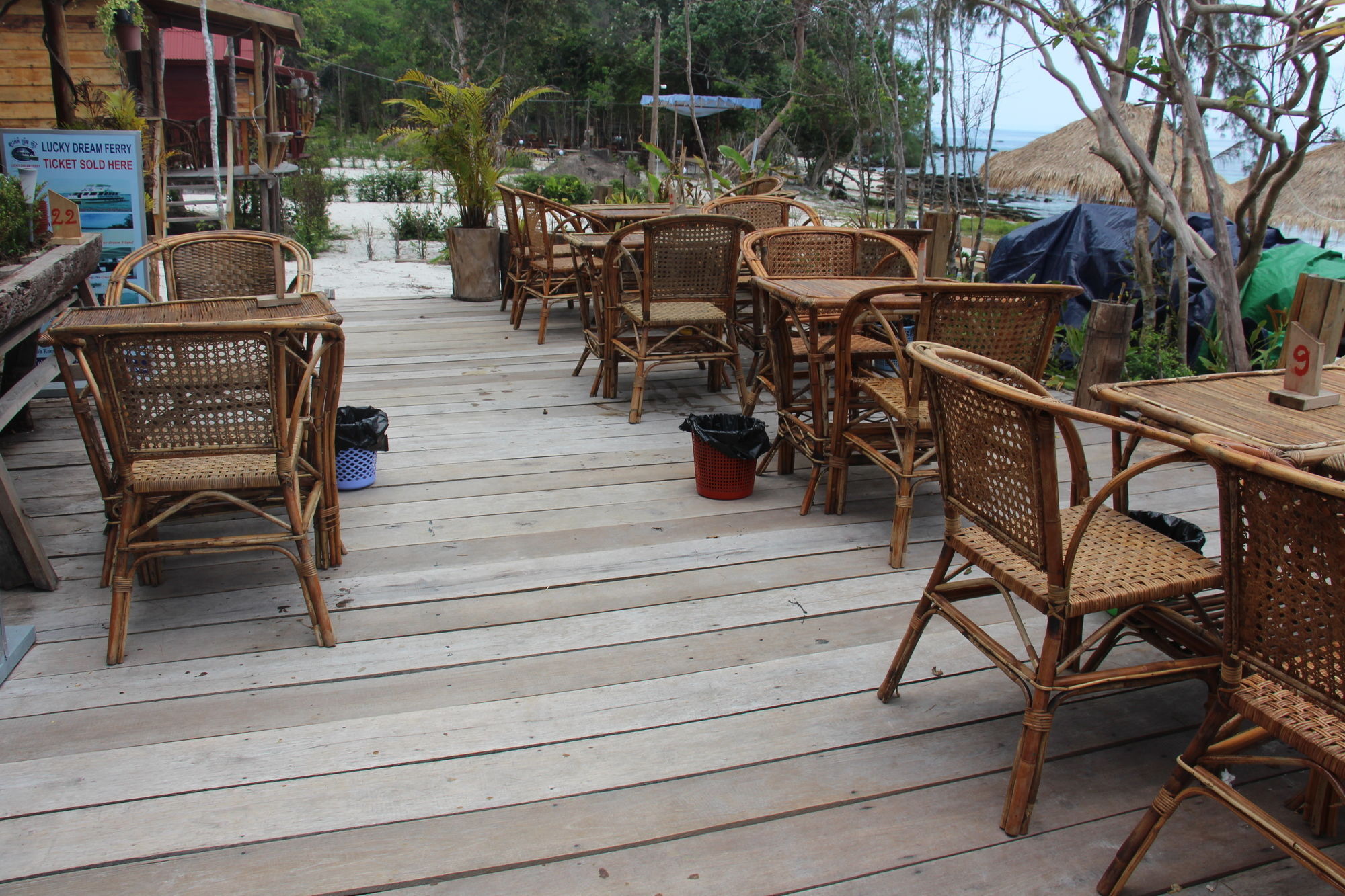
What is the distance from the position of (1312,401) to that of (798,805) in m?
1.38

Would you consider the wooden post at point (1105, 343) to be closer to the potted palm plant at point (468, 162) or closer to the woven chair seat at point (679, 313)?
the woven chair seat at point (679, 313)

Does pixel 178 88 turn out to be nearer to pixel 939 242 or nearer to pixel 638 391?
pixel 939 242

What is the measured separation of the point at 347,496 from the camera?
349 centimetres

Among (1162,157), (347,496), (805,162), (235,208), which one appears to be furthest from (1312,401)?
(805,162)

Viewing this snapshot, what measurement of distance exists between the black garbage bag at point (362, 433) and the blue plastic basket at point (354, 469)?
3 centimetres

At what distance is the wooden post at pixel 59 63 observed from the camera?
5.76 m

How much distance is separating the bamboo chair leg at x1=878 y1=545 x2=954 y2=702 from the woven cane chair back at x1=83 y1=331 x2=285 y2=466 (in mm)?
1601

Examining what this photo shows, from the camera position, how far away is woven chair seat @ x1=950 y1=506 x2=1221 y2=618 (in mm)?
1791

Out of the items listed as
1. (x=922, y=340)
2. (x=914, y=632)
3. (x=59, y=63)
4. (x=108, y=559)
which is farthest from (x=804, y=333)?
(x=59, y=63)

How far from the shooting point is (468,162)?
280 inches

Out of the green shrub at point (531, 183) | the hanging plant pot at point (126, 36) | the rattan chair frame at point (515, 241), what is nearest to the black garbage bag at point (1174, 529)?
the rattan chair frame at point (515, 241)

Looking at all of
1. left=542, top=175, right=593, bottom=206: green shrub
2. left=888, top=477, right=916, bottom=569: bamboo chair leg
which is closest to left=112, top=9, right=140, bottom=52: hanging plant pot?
left=542, top=175, right=593, bottom=206: green shrub

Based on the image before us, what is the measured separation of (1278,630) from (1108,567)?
0.52 metres

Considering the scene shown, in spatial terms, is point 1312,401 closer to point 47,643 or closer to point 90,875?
point 90,875
